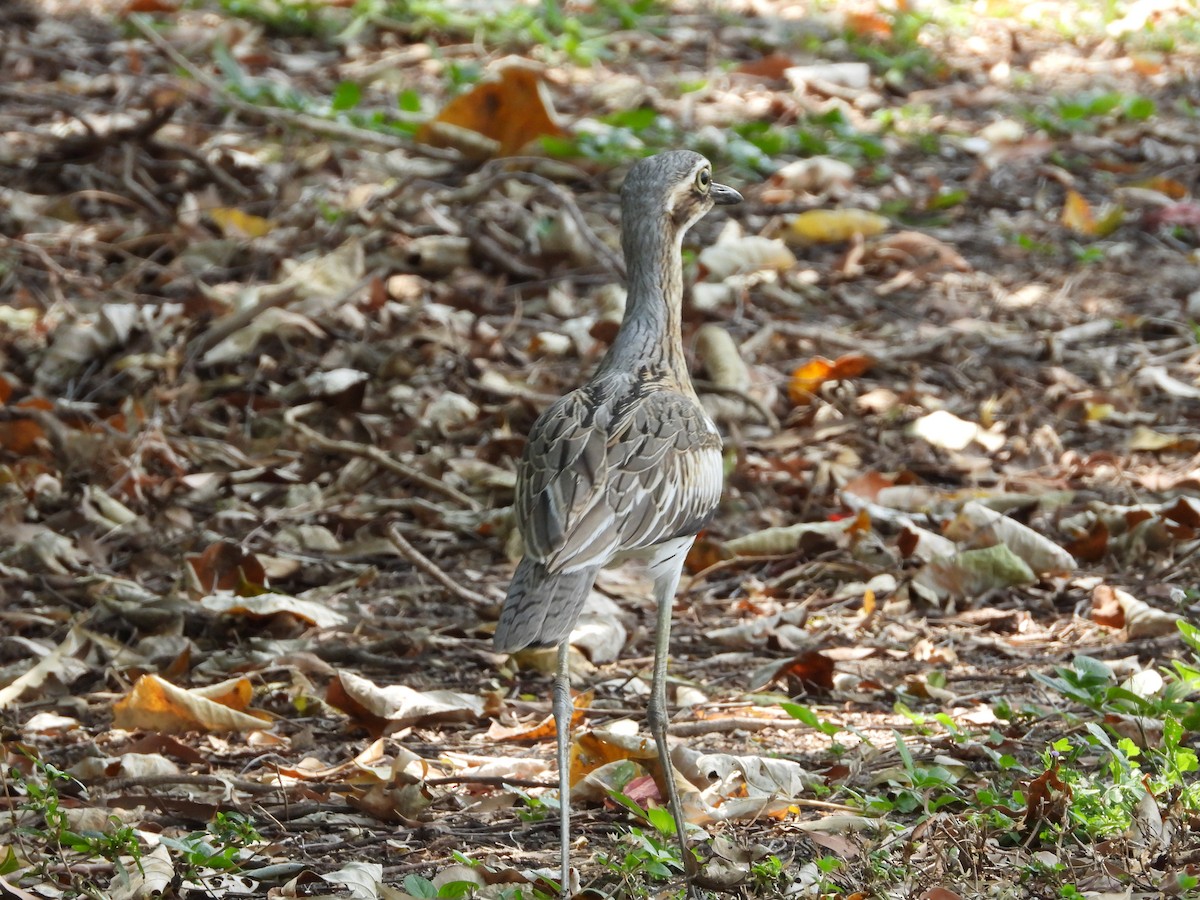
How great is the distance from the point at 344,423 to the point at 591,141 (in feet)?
10.6

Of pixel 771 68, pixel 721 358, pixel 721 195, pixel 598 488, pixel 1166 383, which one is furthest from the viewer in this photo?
pixel 771 68

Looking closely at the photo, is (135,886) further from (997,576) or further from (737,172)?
(737,172)

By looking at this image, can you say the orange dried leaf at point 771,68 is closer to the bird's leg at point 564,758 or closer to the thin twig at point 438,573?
the thin twig at point 438,573

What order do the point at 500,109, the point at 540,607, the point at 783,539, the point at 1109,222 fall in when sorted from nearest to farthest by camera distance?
the point at 540,607 < the point at 783,539 < the point at 500,109 < the point at 1109,222

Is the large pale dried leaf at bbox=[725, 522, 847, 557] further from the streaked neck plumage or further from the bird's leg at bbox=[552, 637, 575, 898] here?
the bird's leg at bbox=[552, 637, 575, 898]

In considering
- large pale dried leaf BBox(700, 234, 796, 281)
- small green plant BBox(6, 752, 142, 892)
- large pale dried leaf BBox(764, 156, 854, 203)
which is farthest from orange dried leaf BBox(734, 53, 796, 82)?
small green plant BBox(6, 752, 142, 892)

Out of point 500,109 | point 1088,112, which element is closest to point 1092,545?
point 500,109

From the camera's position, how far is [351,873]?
10.5 feet

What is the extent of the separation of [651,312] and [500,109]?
4.50 m

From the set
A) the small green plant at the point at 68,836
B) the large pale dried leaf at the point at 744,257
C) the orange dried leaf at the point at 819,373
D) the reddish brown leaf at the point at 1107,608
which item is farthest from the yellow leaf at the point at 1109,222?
the small green plant at the point at 68,836

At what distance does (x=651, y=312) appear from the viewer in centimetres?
430

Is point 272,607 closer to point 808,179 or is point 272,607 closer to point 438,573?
point 438,573

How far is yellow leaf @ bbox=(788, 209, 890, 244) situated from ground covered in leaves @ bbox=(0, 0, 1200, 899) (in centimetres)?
3

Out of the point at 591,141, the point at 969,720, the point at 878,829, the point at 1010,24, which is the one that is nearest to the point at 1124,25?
the point at 1010,24
